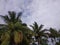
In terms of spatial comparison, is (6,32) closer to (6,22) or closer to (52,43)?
(6,22)

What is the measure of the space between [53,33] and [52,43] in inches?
167

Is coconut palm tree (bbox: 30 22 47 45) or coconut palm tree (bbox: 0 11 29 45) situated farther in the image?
coconut palm tree (bbox: 30 22 47 45)

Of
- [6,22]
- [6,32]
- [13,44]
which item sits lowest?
[13,44]

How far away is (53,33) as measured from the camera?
54500 millimetres

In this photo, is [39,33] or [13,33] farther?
[39,33]

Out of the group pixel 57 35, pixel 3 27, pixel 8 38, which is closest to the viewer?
pixel 8 38

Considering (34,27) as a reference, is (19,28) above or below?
below

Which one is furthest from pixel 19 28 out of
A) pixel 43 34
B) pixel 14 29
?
pixel 43 34

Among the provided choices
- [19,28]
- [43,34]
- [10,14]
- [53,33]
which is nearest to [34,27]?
[43,34]

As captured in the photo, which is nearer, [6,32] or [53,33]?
[6,32]

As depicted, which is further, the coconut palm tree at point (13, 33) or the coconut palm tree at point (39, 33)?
the coconut palm tree at point (39, 33)

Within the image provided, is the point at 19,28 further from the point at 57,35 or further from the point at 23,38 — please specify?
the point at 57,35

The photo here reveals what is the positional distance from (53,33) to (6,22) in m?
22.4

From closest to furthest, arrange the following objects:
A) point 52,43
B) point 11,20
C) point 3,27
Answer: point 3,27
point 11,20
point 52,43
